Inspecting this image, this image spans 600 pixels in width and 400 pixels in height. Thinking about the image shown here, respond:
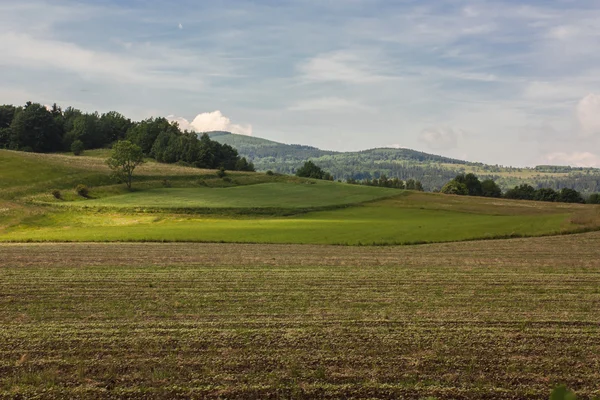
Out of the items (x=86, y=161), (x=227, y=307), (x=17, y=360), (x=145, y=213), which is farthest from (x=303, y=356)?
(x=86, y=161)

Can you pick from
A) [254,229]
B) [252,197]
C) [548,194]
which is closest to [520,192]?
[548,194]

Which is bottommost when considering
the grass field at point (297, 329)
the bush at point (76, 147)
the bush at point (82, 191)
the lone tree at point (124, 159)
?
the grass field at point (297, 329)

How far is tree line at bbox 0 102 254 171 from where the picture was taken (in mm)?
135250

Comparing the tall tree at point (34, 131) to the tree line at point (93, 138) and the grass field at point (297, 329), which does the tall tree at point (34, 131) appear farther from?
the grass field at point (297, 329)

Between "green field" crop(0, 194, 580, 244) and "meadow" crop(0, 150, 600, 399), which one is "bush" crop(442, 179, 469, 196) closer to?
"green field" crop(0, 194, 580, 244)

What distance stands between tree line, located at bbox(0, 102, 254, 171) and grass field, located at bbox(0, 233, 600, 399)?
104 metres

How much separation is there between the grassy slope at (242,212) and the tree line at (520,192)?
40.8m

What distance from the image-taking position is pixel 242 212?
7456 centimetres

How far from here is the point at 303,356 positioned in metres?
16.4

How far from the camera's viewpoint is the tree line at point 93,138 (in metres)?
135

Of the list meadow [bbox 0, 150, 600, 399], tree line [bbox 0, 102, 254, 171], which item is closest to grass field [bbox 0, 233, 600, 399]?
meadow [bbox 0, 150, 600, 399]

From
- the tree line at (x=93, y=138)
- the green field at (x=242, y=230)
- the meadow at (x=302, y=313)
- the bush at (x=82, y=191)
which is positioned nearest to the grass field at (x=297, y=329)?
the meadow at (x=302, y=313)

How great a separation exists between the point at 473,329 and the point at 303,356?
6948 mm

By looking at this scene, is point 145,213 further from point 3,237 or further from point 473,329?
point 473,329
